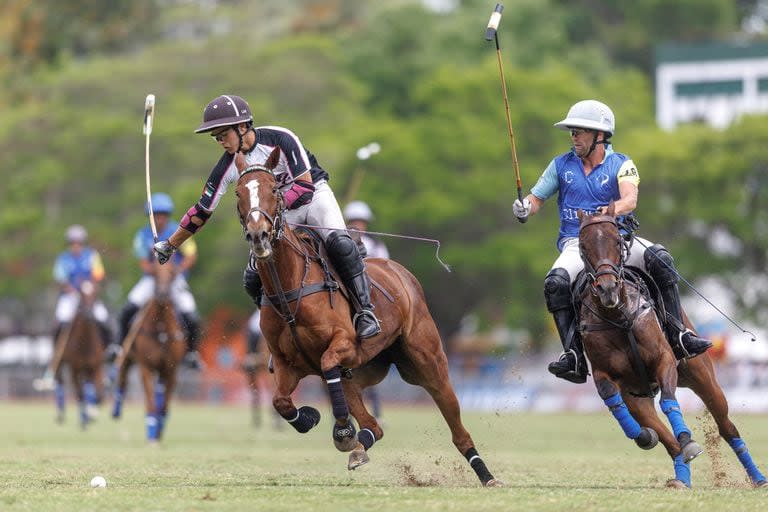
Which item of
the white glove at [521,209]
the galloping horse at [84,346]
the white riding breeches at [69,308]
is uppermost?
the white glove at [521,209]

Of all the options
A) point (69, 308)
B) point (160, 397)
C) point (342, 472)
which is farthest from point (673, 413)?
point (69, 308)

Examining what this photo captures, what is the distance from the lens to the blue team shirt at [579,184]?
1229 cm

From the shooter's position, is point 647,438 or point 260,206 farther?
point 647,438

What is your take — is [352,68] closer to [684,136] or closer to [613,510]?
[684,136]

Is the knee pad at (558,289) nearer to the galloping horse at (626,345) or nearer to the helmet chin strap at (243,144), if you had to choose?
the galloping horse at (626,345)

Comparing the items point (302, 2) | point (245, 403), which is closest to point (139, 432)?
point (245, 403)

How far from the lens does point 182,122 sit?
4847 centimetres

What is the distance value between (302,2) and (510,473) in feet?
196

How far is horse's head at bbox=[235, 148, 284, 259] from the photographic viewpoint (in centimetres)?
1094

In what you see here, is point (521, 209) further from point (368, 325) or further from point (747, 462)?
point (747, 462)

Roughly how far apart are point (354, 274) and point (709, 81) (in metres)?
36.5

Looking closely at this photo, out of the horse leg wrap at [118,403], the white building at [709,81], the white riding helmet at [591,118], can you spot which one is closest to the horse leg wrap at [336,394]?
the white riding helmet at [591,118]

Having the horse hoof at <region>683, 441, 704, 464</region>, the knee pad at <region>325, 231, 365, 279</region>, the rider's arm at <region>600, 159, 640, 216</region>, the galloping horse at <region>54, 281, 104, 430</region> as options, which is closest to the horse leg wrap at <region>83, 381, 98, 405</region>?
the galloping horse at <region>54, 281, 104, 430</region>

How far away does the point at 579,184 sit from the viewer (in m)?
→ 12.4
